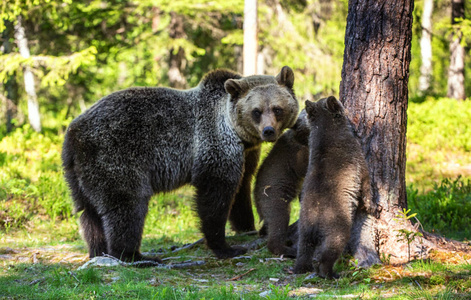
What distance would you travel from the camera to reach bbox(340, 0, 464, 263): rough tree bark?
18.1 feet

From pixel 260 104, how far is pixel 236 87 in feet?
1.40

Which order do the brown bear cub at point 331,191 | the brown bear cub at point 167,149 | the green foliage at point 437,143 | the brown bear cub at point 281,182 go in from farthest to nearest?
the green foliage at point 437,143
the brown bear cub at point 281,182
the brown bear cub at point 167,149
the brown bear cub at point 331,191

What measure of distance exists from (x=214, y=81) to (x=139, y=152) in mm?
1614

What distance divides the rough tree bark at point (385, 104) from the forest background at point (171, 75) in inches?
83.6

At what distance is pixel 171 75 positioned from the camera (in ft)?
55.3

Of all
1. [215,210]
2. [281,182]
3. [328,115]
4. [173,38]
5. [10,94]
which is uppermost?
[173,38]

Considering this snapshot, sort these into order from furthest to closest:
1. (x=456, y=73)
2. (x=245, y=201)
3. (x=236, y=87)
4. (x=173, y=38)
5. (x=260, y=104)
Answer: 1. (x=456, y=73)
2. (x=173, y=38)
3. (x=245, y=201)
4. (x=236, y=87)
5. (x=260, y=104)

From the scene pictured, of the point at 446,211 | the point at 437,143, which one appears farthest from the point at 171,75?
the point at 446,211

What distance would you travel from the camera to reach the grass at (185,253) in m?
4.54

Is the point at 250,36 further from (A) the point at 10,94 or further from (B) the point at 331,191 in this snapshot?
(B) the point at 331,191

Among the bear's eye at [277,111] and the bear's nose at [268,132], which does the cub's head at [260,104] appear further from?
the bear's nose at [268,132]

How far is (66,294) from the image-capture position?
4332mm

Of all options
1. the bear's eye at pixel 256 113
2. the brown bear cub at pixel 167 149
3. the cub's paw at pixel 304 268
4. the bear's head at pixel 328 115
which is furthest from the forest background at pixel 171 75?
the cub's paw at pixel 304 268

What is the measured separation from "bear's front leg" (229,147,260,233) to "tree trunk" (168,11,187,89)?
32.1 ft
